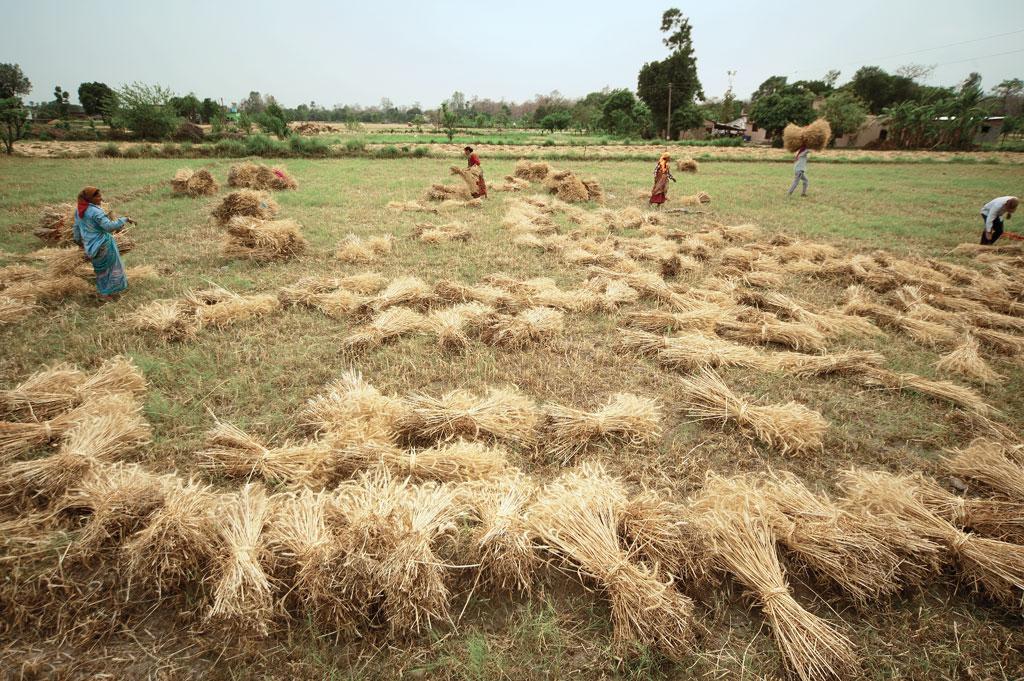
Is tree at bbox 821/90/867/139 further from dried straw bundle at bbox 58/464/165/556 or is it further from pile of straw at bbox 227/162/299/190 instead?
dried straw bundle at bbox 58/464/165/556

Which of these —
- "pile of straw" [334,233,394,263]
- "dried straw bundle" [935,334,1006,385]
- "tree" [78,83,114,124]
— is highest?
"tree" [78,83,114,124]

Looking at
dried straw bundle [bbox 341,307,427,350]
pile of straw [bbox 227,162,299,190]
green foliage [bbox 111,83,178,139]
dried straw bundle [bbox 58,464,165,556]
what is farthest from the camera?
green foliage [bbox 111,83,178,139]

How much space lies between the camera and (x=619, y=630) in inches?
75.7

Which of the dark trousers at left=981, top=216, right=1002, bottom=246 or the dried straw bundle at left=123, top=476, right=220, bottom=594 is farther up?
the dark trousers at left=981, top=216, right=1002, bottom=246

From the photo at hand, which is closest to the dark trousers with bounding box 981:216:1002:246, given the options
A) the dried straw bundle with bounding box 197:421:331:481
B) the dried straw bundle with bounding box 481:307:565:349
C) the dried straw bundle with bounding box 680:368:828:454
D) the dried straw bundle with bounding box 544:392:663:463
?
the dried straw bundle with bounding box 680:368:828:454

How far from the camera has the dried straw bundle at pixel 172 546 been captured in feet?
6.77

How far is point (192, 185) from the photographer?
479 inches

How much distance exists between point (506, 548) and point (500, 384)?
1.87m

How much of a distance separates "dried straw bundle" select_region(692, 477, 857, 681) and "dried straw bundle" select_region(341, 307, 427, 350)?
332 cm

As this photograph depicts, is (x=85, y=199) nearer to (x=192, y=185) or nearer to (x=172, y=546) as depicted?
(x=172, y=546)

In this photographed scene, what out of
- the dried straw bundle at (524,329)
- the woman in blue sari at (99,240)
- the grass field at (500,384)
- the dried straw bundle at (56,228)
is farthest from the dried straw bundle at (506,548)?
the dried straw bundle at (56,228)

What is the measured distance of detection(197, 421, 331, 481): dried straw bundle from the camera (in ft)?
9.14

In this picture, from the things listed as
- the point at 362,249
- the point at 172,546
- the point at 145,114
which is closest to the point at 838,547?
the point at 172,546

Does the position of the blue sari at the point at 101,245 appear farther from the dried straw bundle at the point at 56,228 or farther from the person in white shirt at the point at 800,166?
the person in white shirt at the point at 800,166
